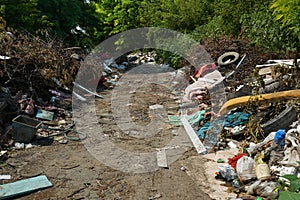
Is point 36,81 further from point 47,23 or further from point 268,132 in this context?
point 268,132

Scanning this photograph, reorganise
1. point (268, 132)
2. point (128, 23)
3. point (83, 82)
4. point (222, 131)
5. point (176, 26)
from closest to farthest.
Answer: point (268, 132) < point (222, 131) < point (83, 82) < point (176, 26) < point (128, 23)

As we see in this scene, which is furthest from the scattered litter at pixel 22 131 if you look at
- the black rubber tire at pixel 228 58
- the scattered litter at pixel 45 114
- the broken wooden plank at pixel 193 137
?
the black rubber tire at pixel 228 58

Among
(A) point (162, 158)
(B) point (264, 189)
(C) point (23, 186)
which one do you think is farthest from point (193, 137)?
(C) point (23, 186)

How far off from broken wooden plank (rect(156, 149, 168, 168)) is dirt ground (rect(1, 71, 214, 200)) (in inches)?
4.4

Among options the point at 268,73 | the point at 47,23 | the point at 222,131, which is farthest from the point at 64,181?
the point at 47,23

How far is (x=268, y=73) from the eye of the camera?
24.9ft

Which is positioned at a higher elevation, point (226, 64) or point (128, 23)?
point (128, 23)

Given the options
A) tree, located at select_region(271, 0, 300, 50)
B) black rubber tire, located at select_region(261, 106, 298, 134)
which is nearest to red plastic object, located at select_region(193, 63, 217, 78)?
tree, located at select_region(271, 0, 300, 50)

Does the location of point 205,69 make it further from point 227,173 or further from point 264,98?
point 227,173

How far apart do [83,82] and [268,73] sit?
16.8 ft

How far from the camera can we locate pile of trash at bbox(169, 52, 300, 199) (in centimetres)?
397

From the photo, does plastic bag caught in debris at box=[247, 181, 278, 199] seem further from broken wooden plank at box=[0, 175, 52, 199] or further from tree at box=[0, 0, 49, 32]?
tree at box=[0, 0, 49, 32]

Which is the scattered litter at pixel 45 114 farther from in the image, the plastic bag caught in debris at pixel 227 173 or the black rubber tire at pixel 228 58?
the black rubber tire at pixel 228 58

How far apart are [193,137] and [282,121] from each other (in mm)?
1465
